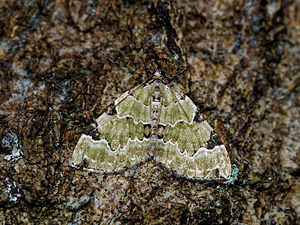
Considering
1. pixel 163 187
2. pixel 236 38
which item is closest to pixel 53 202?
pixel 163 187

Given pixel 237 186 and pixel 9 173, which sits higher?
pixel 9 173

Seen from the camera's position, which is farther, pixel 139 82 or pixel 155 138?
pixel 139 82

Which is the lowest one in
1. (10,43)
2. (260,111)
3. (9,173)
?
(9,173)

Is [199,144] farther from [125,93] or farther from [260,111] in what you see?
[125,93]

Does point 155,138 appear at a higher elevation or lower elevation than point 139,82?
lower
